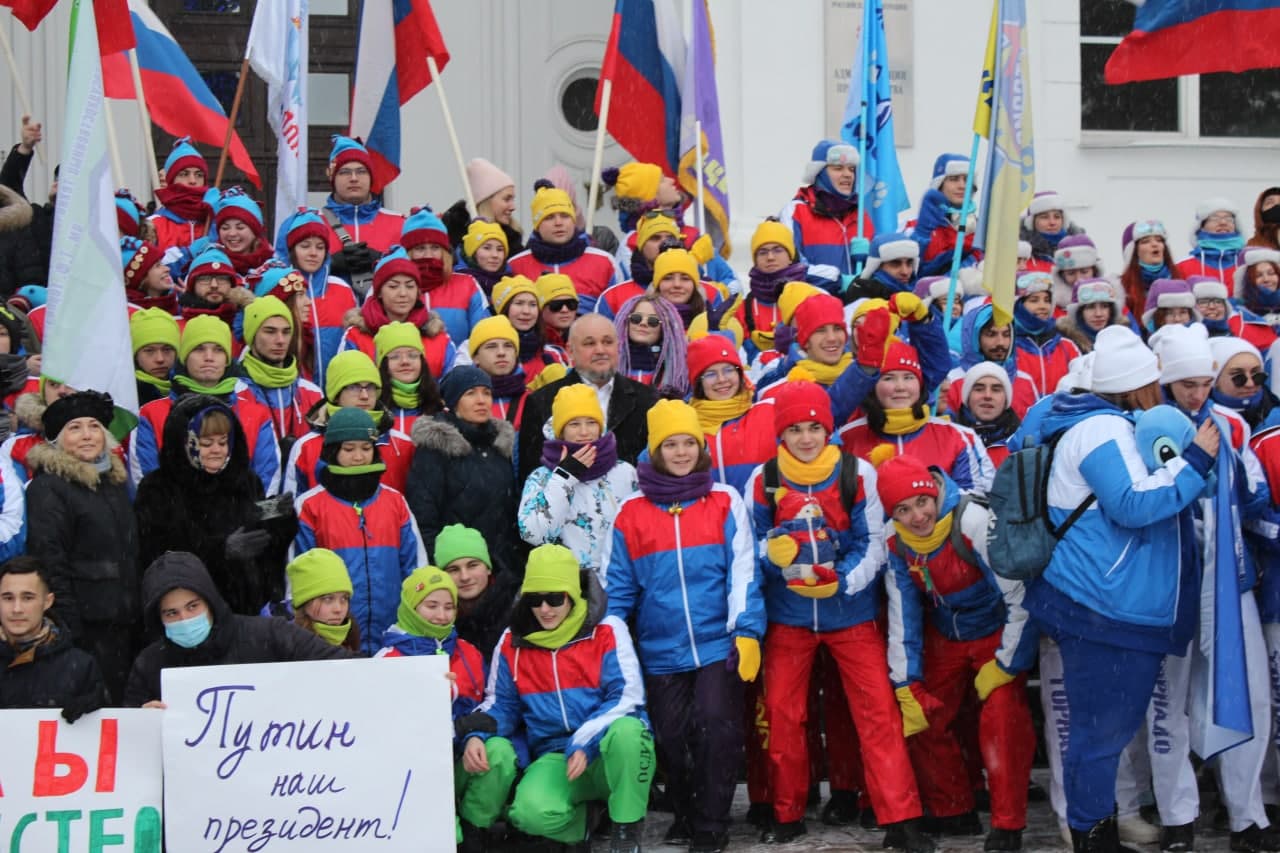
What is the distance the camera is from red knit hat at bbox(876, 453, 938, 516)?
7.32m

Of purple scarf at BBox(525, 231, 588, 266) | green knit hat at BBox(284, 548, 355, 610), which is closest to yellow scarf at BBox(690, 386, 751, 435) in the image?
green knit hat at BBox(284, 548, 355, 610)

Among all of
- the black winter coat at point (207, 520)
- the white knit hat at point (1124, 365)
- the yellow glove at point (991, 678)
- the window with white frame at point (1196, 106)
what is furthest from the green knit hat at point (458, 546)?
the window with white frame at point (1196, 106)

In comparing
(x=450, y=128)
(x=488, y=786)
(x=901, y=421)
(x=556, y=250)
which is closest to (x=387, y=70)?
(x=450, y=128)

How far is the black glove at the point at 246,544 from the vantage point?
749cm

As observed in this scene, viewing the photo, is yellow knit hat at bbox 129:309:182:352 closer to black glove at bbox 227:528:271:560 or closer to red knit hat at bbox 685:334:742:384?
black glove at bbox 227:528:271:560

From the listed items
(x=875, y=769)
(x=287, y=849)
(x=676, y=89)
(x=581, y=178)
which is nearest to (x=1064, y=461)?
(x=875, y=769)

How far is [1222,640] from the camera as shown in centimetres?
691

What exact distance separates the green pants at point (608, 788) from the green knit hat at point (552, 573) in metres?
0.52

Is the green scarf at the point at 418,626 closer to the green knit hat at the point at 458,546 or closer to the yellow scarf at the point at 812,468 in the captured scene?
the green knit hat at the point at 458,546

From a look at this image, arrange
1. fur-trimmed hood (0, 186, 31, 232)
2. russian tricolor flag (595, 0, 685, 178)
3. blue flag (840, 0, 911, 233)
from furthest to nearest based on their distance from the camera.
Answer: russian tricolor flag (595, 0, 685, 178)
blue flag (840, 0, 911, 233)
fur-trimmed hood (0, 186, 31, 232)

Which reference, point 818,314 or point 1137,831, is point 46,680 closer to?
point 818,314

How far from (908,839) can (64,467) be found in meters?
3.33

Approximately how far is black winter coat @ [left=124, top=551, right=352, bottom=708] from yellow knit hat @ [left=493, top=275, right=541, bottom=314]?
261 cm

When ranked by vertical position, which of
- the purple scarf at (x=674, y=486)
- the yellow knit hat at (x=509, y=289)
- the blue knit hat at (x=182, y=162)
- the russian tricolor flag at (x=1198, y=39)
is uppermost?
the russian tricolor flag at (x=1198, y=39)
